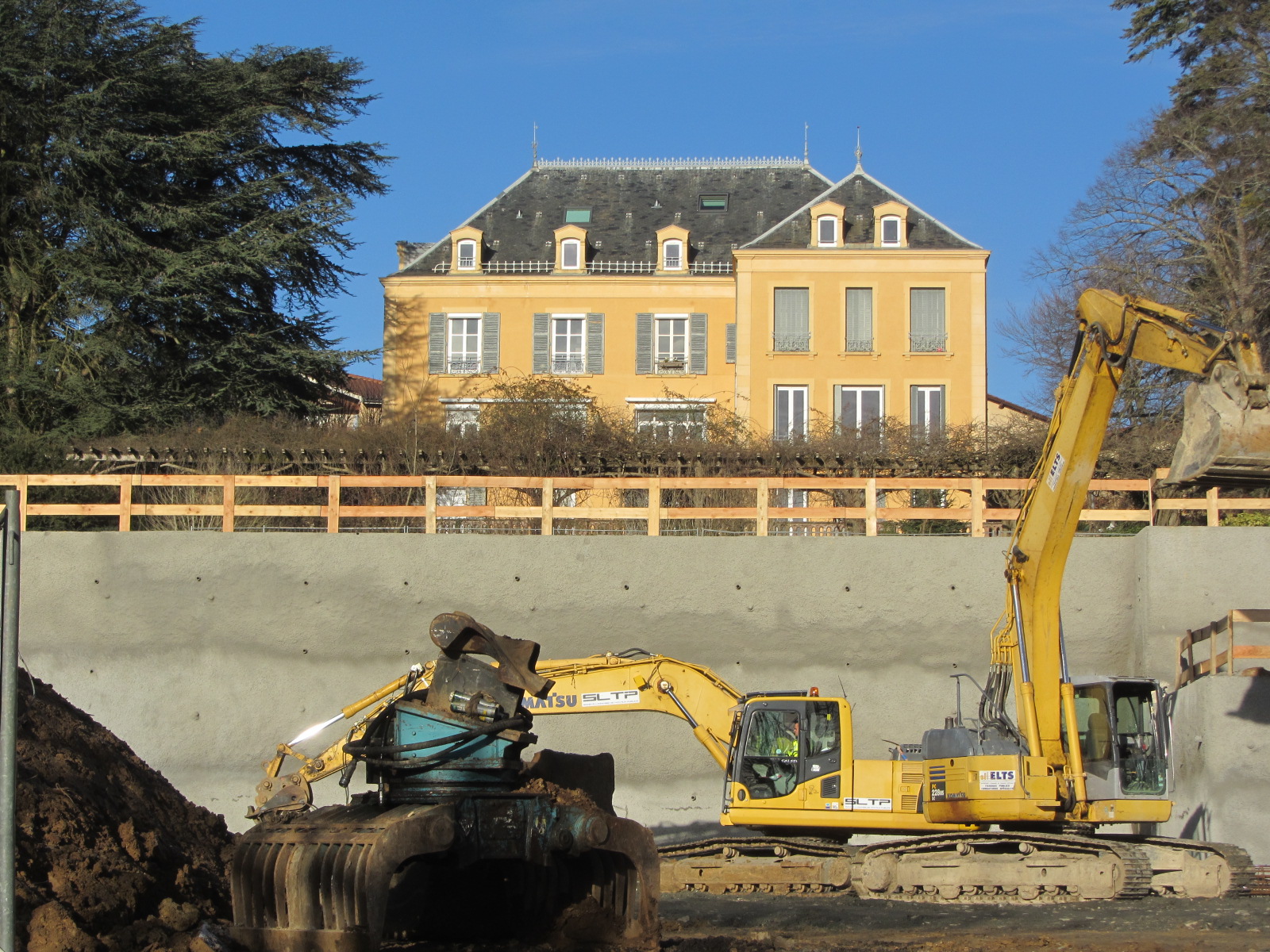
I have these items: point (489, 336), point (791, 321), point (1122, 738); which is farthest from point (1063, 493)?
point (489, 336)

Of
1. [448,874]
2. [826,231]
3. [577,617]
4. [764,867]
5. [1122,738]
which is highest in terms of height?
[826,231]

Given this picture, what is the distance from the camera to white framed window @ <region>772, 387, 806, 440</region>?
33812 mm

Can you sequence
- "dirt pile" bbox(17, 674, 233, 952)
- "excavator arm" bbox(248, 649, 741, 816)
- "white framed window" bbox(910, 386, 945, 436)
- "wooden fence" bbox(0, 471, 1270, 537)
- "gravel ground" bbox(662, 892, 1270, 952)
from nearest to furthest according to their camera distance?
"dirt pile" bbox(17, 674, 233, 952) → "gravel ground" bbox(662, 892, 1270, 952) → "excavator arm" bbox(248, 649, 741, 816) → "wooden fence" bbox(0, 471, 1270, 537) → "white framed window" bbox(910, 386, 945, 436)

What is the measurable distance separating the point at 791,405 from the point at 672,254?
534cm

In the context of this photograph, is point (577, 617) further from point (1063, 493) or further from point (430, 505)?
point (1063, 493)

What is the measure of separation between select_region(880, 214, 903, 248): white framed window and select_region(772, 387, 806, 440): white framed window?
4.24 meters

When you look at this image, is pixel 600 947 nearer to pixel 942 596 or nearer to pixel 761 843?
pixel 761 843

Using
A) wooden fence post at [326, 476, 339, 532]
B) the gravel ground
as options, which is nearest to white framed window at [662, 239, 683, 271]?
wooden fence post at [326, 476, 339, 532]

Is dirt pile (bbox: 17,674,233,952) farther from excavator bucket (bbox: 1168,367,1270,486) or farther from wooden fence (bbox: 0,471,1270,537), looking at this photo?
excavator bucket (bbox: 1168,367,1270,486)

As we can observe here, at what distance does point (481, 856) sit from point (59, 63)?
2347 cm

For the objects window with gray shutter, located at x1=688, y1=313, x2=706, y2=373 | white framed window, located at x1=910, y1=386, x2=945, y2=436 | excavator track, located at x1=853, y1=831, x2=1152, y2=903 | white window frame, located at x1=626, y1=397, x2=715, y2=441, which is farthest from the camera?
window with gray shutter, located at x1=688, y1=313, x2=706, y2=373

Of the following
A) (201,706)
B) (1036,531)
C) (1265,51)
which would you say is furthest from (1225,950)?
(1265,51)

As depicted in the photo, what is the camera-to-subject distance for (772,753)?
→ 42.7ft

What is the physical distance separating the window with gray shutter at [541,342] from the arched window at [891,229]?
345 inches
